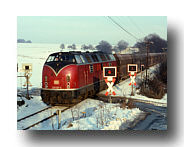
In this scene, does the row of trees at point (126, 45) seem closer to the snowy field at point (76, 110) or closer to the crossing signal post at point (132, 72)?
the crossing signal post at point (132, 72)

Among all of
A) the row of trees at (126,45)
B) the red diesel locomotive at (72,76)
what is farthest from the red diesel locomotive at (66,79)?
the row of trees at (126,45)

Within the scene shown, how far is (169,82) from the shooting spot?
10.9 metres

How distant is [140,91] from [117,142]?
8.63 feet

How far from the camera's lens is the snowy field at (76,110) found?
414 inches

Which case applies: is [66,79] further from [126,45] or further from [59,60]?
[126,45]

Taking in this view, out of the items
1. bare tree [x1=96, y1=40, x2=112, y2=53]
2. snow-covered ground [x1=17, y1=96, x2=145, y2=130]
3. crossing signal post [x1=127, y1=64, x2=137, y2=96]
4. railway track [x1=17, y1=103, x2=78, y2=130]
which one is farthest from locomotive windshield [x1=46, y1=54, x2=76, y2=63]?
crossing signal post [x1=127, y1=64, x2=137, y2=96]

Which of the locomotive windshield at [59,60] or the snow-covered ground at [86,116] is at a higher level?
the locomotive windshield at [59,60]

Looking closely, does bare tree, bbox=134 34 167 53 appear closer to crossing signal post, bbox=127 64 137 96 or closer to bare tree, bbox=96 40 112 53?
crossing signal post, bbox=127 64 137 96

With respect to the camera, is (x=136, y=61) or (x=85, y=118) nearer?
(x=85, y=118)

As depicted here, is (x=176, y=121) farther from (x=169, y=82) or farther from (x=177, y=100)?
(x=169, y=82)

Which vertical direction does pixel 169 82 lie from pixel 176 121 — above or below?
above

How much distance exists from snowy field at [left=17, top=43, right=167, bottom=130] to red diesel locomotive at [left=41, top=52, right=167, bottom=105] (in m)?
0.31

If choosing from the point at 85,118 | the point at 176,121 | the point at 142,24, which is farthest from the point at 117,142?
the point at 142,24

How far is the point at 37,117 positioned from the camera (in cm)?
1078
